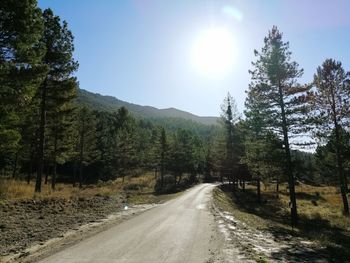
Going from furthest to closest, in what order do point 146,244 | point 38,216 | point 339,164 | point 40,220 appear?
point 339,164 < point 38,216 < point 40,220 < point 146,244

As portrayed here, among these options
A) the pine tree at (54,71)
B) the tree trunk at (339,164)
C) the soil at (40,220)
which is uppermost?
the pine tree at (54,71)

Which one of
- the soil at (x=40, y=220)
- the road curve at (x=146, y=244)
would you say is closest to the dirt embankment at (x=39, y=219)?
the soil at (x=40, y=220)

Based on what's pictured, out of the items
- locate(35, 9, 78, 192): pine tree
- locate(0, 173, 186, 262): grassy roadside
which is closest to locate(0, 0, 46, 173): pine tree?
locate(0, 173, 186, 262): grassy roadside

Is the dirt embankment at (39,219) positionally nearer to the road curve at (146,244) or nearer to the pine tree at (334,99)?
the road curve at (146,244)

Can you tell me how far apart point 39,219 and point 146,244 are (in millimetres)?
6937

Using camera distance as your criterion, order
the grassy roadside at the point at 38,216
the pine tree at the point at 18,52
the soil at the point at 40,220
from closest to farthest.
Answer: the soil at the point at 40,220 < the grassy roadside at the point at 38,216 < the pine tree at the point at 18,52

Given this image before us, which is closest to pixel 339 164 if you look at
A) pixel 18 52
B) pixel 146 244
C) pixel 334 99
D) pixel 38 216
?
pixel 334 99

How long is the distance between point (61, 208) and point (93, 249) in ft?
31.1

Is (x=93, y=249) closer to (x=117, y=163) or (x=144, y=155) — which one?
(x=117, y=163)

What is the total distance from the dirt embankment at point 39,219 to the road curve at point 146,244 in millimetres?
1815

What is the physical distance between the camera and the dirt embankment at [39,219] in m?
13.0

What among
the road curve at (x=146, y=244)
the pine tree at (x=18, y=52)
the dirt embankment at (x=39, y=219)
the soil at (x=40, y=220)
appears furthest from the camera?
the pine tree at (x=18, y=52)

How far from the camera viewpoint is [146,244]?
13.1m

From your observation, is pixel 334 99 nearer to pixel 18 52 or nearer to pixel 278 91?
pixel 278 91
